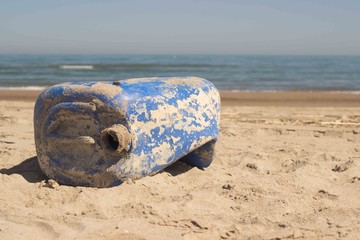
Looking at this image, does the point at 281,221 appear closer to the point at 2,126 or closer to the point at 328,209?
the point at 328,209

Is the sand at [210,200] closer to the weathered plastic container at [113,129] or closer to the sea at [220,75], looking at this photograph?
the weathered plastic container at [113,129]

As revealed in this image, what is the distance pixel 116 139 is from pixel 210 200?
0.73 m

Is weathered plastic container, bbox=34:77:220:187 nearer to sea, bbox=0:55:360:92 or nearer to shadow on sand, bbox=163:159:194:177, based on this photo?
shadow on sand, bbox=163:159:194:177

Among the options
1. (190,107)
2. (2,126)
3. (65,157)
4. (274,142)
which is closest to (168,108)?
(190,107)

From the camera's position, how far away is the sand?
8.37 ft

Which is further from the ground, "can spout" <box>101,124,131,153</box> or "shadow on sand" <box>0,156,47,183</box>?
"can spout" <box>101,124,131,153</box>

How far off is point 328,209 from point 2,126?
14.4ft

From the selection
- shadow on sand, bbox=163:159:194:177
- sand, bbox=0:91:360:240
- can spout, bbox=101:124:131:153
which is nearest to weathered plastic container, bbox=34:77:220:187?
can spout, bbox=101:124:131:153

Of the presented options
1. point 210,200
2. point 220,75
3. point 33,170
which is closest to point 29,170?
point 33,170

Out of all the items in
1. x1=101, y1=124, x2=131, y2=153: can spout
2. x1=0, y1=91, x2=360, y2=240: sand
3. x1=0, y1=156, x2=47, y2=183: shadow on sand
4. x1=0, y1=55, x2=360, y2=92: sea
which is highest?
x1=101, y1=124, x2=131, y2=153: can spout

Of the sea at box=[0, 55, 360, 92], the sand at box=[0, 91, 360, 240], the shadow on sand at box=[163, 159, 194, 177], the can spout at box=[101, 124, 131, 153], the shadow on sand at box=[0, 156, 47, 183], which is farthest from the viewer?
the sea at box=[0, 55, 360, 92]

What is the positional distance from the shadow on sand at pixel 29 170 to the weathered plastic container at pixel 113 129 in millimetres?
146

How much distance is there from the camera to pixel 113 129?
296cm

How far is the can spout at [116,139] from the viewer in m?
2.95
